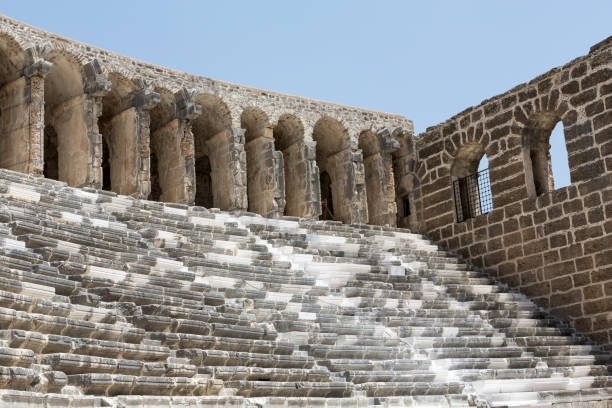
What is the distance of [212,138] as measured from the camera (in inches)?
779

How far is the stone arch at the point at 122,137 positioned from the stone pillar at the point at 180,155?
41.3 inches

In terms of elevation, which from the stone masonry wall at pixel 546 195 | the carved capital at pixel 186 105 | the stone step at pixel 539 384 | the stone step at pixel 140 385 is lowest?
the stone step at pixel 539 384

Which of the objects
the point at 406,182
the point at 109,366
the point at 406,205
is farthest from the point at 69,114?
the point at 109,366


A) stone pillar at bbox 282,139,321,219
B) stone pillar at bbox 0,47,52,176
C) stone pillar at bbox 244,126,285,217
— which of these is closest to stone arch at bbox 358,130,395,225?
stone pillar at bbox 282,139,321,219

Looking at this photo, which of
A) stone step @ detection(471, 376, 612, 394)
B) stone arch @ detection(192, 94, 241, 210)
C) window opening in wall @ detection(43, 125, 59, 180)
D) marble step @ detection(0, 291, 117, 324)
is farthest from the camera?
window opening in wall @ detection(43, 125, 59, 180)

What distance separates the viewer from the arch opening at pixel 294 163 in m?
20.1

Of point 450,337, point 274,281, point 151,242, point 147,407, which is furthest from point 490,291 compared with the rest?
point 147,407

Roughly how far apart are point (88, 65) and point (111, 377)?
Result: 10.4 metres

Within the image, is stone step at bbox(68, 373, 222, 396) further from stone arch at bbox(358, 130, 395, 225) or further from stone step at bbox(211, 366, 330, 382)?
stone arch at bbox(358, 130, 395, 225)

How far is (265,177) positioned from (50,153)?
6230 mm

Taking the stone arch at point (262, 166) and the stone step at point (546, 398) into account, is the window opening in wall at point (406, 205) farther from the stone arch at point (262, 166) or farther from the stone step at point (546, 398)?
the stone step at point (546, 398)

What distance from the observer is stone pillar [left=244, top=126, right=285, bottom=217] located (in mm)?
19328

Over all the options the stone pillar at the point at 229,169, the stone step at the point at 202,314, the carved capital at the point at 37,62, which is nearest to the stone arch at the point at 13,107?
the carved capital at the point at 37,62

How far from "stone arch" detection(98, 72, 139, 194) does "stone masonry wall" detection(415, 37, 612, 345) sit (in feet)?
20.8
